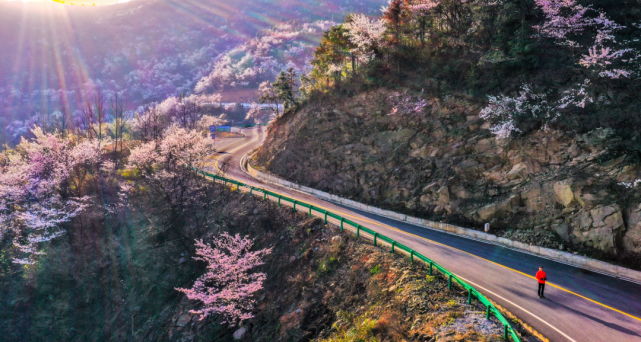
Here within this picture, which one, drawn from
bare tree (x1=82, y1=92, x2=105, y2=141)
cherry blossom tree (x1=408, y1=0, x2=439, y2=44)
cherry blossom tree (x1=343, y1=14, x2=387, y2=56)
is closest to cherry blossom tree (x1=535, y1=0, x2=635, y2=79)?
cherry blossom tree (x1=408, y1=0, x2=439, y2=44)

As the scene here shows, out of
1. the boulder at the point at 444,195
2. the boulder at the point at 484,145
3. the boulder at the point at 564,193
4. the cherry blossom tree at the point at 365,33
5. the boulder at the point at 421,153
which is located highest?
the cherry blossom tree at the point at 365,33

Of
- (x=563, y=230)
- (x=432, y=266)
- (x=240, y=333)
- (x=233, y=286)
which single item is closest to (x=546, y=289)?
(x=432, y=266)

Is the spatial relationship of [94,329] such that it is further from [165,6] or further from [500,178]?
[165,6]

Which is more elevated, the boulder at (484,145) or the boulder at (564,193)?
the boulder at (484,145)

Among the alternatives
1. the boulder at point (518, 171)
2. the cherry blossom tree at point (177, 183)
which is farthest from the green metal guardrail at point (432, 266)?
the boulder at point (518, 171)

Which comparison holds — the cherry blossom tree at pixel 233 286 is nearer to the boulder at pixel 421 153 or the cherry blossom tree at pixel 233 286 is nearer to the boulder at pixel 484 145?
the boulder at pixel 421 153

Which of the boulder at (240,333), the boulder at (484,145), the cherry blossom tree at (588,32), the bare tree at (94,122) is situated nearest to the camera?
the boulder at (240,333)

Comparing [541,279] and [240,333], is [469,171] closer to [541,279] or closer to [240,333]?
[541,279]
